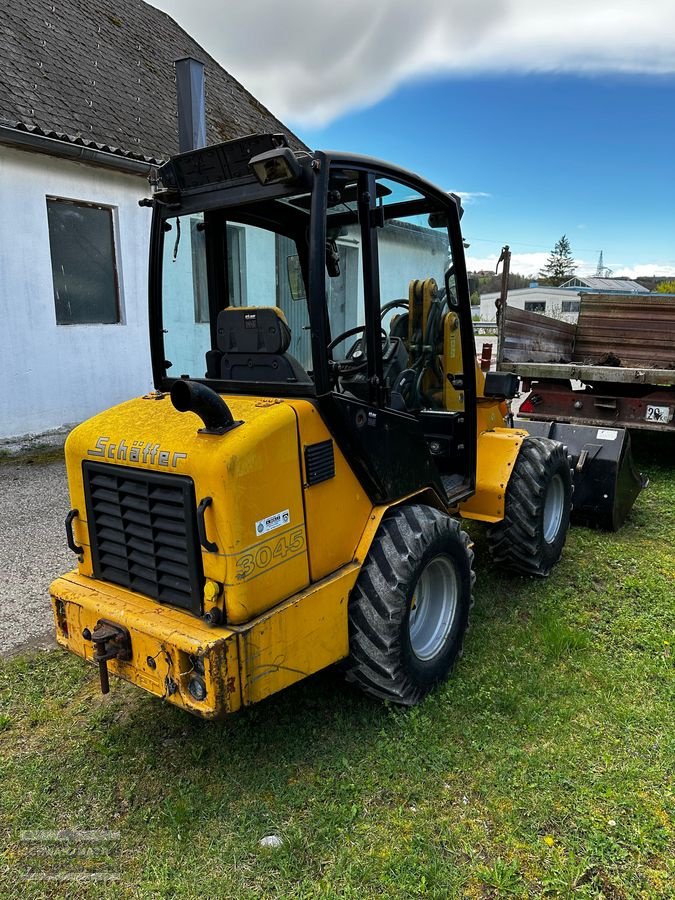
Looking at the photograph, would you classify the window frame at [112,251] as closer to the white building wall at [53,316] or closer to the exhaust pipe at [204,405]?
the white building wall at [53,316]

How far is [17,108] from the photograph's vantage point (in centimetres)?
724

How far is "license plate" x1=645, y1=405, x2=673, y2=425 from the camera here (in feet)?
19.7

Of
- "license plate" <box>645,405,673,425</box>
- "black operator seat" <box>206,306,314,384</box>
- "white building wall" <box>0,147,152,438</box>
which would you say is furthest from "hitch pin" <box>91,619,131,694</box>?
"white building wall" <box>0,147,152,438</box>

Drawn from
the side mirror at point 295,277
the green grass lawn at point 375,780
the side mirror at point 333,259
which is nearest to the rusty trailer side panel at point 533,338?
the side mirror at point 295,277

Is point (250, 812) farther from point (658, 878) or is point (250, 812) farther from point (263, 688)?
point (658, 878)

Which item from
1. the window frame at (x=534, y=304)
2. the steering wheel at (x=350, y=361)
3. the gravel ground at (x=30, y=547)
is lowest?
the gravel ground at (x=30, y=547)

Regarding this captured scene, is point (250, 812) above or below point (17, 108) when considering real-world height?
below

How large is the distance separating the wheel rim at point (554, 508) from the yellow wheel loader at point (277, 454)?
41.9 inches

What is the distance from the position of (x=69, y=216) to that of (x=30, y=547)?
15.3 feet

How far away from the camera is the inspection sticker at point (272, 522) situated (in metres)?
2.30

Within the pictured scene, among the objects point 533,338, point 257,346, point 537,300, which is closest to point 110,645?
point 257,346

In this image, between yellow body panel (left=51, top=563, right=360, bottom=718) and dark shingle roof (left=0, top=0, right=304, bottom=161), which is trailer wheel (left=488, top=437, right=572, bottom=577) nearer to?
yellow body panel (left=51, top=563, right=360, bottom=718)

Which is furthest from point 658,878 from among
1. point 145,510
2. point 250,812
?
point 145,510

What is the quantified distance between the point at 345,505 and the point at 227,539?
0.63 meters
